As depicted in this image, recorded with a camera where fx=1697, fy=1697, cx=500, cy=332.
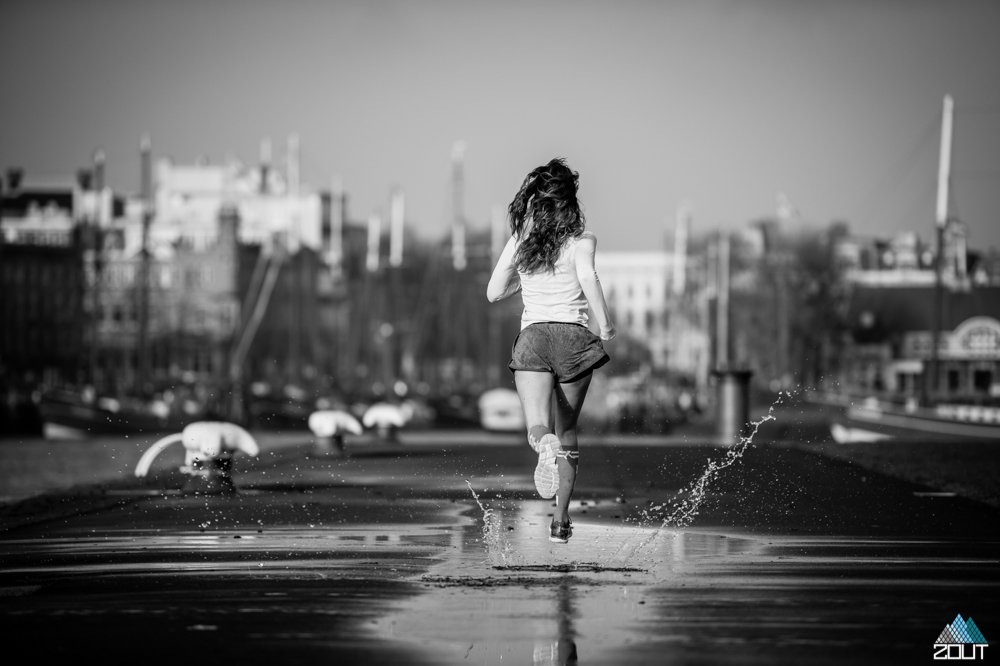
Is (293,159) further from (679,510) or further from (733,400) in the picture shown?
(679,510)

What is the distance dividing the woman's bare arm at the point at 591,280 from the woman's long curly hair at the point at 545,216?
11 cm

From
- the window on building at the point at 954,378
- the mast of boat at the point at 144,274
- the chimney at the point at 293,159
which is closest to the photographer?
the mast of boat at the point at 144,274

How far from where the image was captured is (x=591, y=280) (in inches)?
378

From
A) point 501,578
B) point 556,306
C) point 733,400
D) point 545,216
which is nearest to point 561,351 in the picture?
point 556,306

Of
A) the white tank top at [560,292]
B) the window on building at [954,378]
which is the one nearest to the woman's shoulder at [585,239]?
the white tank top at [560,292]

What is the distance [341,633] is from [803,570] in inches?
118

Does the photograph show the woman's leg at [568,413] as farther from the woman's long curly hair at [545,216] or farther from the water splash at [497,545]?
the woman's long curly hair at [545,216]

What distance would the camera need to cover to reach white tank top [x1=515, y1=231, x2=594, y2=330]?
9711 millimetres

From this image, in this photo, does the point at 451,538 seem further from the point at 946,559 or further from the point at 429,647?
the point at 429,647

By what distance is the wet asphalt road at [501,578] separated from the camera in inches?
250

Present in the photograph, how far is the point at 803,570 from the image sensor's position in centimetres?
869

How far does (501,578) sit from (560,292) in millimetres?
2096
